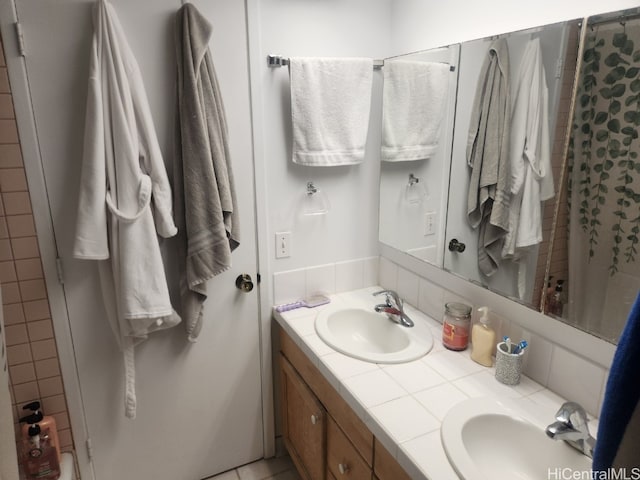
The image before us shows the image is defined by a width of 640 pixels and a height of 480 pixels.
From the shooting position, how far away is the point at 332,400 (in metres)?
1.41

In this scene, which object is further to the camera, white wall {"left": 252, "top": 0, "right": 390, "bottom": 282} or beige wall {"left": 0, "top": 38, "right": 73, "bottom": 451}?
white wall {"left": 252, "top": 0, "right": 390, "bottom": 282}

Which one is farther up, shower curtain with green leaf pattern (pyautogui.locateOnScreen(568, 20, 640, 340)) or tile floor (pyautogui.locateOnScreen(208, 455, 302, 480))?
shower curtain with green leaf pattern (pyautogui.locateOnScreen(568, 20, 640, 340))

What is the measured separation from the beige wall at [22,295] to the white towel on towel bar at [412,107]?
1395mm

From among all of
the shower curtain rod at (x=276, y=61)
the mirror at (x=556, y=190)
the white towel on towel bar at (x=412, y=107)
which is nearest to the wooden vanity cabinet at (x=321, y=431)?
the mirror at (x=556, y=190)

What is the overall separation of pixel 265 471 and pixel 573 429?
148 centimetres

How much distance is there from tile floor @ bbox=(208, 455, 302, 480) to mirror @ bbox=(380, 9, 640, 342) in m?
1.26

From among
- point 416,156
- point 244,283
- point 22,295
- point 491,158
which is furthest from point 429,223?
point 22,295

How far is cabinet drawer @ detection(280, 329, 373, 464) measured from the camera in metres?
1.22

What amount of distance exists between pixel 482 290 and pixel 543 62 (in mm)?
754

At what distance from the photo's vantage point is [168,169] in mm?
1522

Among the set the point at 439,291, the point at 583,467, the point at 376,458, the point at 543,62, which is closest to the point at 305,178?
the point at 439,291

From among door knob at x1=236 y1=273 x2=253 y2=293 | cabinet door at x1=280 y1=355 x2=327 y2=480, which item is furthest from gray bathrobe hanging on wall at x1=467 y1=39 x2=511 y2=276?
door knob at x1=236 y1=273 x2=253 y2=293

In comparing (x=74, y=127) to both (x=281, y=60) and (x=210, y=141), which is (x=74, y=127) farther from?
(x=281, y=60)

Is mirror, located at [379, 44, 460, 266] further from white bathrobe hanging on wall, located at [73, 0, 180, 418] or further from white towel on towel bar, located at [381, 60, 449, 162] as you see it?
white bathrobe hanging on wall, located at [73, 0, 180, 418]
